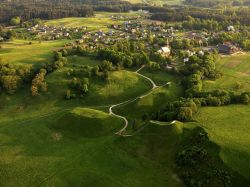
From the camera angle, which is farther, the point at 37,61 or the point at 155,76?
the point at 37,61

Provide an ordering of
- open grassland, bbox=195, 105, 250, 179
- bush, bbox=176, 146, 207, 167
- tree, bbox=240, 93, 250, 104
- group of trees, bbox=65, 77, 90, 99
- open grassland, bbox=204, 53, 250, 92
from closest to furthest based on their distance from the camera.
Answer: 1. open grassland, bbox=195, 105, 250, 179
2. bush, bbox=176, 146, 207, 167
3. tree, bbox=240, 93, 250, 104
4. group of trees, bbox=65, 77, 90, 99
5. open grassland, bbox=204, 53, 250, 92

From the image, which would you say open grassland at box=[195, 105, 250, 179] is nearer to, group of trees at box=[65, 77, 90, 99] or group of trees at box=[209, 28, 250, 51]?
group of trees at box=[65, 77, 90, 99]

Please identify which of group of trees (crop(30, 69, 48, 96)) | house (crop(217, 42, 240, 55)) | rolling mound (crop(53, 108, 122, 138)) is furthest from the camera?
house (crop(217, 42, 240, 55))

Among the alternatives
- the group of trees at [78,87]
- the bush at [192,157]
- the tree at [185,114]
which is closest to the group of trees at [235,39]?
the group of trees at [78,87]

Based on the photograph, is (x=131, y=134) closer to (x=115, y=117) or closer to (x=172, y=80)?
(x=115, y=117)

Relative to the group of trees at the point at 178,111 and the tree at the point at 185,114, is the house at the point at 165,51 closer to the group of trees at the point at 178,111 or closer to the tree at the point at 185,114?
the group of trees at the point at 178,111

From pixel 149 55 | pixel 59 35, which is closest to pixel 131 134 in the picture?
pixel 149 55

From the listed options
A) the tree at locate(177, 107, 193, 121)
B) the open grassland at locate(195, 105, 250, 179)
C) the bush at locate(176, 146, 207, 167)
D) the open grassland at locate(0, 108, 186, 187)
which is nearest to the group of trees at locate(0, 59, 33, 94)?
the open grassland at locate(0, 108, 186, 187)
